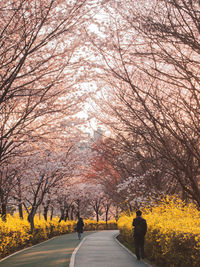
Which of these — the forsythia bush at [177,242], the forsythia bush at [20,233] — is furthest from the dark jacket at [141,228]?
the forsythia bush at [20,233]

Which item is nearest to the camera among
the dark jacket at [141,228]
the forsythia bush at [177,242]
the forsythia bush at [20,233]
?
the forsythia bush at [177,242]

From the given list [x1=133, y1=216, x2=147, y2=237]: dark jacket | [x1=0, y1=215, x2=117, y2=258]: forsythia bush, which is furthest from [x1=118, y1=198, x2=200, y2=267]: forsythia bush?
[x1=0, y1=215, x2=117, y2=258]: forsythia bush

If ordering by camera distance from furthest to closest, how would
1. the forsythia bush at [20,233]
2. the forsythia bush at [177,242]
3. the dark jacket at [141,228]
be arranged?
the forsythia bush at [20,233], the dark jacket at [141,228], the forsythia bush at [177,242]

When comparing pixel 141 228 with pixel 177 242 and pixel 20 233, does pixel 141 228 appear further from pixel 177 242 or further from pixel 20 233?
pixel 20 233

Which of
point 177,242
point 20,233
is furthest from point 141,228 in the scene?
point 20,233

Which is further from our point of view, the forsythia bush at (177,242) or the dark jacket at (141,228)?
the dark jacket at (141,228)

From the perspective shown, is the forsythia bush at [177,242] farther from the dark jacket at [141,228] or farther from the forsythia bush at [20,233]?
the forsythia bush at [20,233]

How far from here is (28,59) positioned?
10.5 metres

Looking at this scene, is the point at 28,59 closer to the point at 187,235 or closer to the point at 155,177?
the point at 187,235

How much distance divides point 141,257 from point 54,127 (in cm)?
564

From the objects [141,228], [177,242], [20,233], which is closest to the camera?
[177,242]

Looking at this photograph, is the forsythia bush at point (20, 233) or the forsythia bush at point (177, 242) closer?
the forsythia bush at point (177, 242)

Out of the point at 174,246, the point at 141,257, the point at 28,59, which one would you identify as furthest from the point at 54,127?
the point at 174,246

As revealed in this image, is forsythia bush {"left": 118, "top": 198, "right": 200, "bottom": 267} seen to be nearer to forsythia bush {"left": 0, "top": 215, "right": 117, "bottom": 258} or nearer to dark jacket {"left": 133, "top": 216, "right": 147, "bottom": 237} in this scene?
dark jacket {"left": 133, "top": 216, "right": 147, "bottom": 237}
